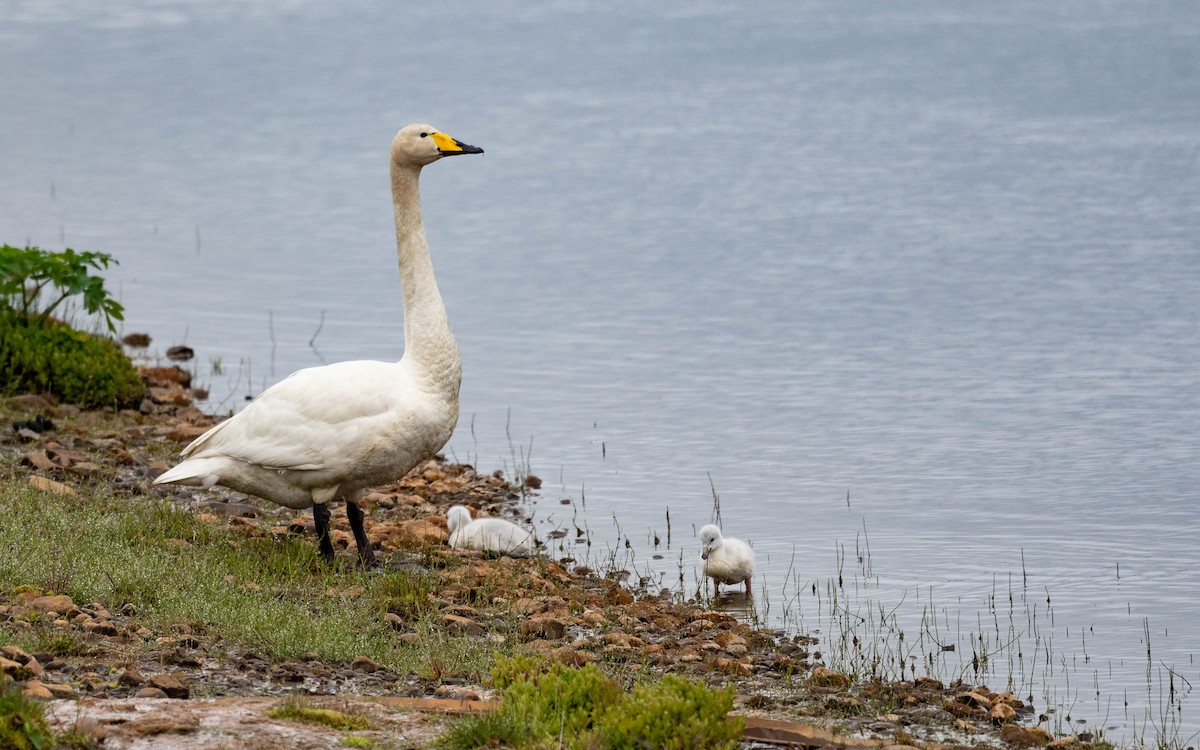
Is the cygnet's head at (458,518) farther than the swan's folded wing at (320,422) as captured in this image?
Yes

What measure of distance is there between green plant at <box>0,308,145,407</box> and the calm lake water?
1.64 metres

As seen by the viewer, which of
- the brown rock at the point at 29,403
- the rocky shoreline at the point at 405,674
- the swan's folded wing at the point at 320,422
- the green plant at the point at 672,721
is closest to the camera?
the green plant at the point at 672,721

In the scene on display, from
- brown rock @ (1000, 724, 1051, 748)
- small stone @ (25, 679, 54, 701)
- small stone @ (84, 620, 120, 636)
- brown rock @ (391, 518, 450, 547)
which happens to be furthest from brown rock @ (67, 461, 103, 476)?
brown rock @ (1000, 724, 1051, 748)

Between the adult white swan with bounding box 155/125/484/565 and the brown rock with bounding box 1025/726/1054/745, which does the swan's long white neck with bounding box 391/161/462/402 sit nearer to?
the adult white swan with bounding box 155/125/484/565

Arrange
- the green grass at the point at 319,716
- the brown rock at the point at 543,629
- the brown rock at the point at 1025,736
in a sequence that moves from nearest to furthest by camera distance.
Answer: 1. the green grass at the point at 319,716
2. the brown rock at the point at 1025,736
3. the brown rock at the point at 543,629

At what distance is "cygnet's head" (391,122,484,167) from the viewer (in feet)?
35.5

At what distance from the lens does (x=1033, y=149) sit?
29438 mm

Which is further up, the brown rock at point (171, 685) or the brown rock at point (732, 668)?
the brown rock at point (171, 685)

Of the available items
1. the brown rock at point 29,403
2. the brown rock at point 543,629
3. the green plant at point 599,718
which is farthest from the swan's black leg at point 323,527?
the brown rock at point 29,403

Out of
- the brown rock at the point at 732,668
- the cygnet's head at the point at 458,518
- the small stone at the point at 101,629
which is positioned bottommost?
the brown rock at the point at 732,668

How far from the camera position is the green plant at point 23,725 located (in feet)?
19.0

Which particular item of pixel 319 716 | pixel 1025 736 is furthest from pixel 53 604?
pixel 1025 736

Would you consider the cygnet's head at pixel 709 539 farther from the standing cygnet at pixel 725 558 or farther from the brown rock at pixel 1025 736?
the brown rock at pixel 1025 736

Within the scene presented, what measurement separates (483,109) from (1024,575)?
26.1m
